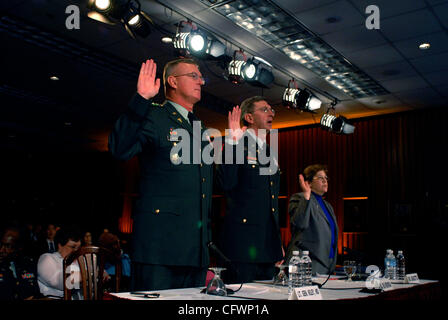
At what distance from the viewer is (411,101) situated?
7152mm

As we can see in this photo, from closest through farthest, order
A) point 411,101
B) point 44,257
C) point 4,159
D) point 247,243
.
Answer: point 247,243, point 44,257, point 411,101, point 4,159

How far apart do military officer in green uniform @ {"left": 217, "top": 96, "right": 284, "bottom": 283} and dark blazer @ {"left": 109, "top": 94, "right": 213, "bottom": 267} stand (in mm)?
424

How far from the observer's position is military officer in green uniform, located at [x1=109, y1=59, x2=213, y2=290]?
1655mm

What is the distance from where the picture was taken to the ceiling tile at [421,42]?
4879 millimetres

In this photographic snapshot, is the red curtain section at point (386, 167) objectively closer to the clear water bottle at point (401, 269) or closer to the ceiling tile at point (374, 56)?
the ceiling tile at point (374, 56)

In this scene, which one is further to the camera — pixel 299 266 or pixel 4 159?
pixel 4 159

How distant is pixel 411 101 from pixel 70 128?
7.03m

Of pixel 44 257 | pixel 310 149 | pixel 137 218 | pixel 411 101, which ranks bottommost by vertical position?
pixel 44 257

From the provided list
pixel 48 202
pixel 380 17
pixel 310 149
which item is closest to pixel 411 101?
pixel 310 149

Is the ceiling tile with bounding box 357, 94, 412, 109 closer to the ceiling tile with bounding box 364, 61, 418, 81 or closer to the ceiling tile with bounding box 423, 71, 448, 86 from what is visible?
the ceiling tile with bounding box 423, 71, 448, 86

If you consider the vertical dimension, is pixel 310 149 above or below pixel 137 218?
above

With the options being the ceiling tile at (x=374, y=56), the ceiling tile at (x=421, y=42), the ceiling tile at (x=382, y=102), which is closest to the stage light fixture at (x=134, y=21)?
the ceiling tile at (x=374, y=56)

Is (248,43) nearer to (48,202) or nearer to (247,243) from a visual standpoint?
(247,243)

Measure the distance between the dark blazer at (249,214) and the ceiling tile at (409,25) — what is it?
2.93 meters
